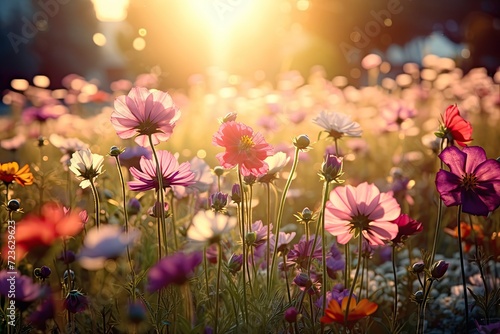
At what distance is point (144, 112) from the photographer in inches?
47.8

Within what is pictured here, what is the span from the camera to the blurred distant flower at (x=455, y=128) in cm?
132

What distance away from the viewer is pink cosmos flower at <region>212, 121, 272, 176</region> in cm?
124

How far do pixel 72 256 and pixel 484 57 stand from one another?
10.7m

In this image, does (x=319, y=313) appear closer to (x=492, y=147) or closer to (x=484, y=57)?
(x=492, y=147)

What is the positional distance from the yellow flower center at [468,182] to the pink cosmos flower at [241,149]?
416 mm

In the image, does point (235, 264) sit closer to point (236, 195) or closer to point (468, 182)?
point (236, 195)

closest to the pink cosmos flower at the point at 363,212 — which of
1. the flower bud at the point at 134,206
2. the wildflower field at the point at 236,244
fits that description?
the wildflower field at the point at 236,244

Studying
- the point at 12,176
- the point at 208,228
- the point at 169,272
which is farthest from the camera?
the point at 12,176

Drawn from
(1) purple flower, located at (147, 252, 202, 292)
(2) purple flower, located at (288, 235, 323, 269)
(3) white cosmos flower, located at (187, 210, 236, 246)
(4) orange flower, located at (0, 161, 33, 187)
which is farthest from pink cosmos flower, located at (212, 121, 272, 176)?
(4) orange flower, located at (0, 161, 33, 187)

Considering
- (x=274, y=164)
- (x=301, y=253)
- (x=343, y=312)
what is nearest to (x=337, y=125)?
(x=274, y=164)

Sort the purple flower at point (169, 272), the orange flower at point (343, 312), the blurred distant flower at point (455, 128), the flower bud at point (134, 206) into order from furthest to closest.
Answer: the flower bud at point (134, 206) → the blurred distant flower at point (455, 128) → the orange flower at point (343, 312) → the purple flower at point (169, 272)

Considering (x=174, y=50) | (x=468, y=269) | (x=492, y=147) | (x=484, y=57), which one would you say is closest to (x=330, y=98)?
(x=492, y=147)

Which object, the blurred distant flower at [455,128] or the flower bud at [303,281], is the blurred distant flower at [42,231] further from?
the blurred distant flower at [455,128]

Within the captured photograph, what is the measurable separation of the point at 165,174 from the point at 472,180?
2.17 ft
